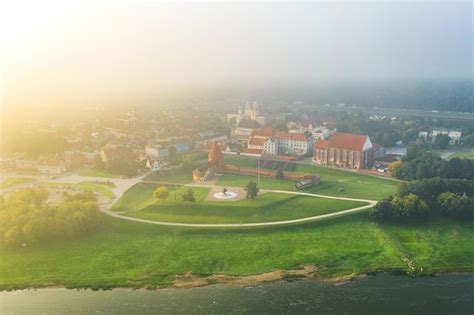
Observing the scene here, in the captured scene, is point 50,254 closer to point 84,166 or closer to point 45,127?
point 84,166

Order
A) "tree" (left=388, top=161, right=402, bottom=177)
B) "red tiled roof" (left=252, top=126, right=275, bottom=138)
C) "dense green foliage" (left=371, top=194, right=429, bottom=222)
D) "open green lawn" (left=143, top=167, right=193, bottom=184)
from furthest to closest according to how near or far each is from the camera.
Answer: "red tiled roof" (left=252, top=126, right=275, bottom=138), "tree" (left=388, top=161, right=402, bottom=177), "open green lawn" (left=143, top=167, right=193, bottom=184), "dense green foliage" (left=371, top=194, right=429, bottom=222)

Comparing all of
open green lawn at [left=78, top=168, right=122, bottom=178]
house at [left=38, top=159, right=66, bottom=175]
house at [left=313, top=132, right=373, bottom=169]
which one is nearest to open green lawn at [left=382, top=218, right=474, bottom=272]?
house at [left=313, top=132, right=373, bottom=169]

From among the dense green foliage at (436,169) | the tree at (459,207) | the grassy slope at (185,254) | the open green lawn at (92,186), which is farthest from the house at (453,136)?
the open green lawn at (92,186)

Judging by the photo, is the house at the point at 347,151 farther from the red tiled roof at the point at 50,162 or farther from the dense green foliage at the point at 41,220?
the red tiled roof at the point at 50,162

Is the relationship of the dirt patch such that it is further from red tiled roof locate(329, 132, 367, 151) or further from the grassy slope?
red tiled roof locate(329, 132, 367, 151)

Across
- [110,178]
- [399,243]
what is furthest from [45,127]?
[399,243]

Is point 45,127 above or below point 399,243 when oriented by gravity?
above
